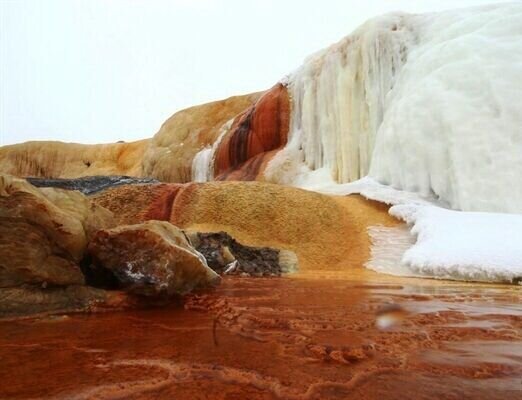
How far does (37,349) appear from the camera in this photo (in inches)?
99.0

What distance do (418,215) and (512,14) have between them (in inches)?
322

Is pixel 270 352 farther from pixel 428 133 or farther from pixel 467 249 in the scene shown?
pixel 428 133

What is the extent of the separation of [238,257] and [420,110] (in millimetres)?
7712

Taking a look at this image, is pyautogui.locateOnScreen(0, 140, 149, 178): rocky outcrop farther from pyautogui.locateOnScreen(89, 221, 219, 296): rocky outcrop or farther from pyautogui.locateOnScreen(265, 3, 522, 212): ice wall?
pyautogui.locateOnScreen(89, 221, 219, 296): rocky outcrop

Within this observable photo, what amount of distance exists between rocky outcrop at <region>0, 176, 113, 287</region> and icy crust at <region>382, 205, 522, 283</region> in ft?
18.9

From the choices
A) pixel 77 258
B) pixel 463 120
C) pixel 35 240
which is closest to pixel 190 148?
pixel 463 120

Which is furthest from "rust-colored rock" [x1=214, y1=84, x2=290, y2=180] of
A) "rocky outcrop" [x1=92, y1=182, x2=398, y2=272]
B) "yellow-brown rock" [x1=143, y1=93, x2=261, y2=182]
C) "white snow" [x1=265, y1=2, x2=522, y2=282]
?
"rocky outcrop" [x1=92, y1=182, x2=398, y2=272]

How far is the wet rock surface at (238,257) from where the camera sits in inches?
279

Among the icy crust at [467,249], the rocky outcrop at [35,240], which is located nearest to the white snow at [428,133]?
the icy crust at [467,249]

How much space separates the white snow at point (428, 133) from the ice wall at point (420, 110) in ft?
0.12

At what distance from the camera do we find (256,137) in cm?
2094

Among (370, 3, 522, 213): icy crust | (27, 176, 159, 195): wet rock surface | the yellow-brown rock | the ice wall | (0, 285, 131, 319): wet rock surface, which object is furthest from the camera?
the yellow-brown rock

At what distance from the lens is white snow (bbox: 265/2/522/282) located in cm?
806

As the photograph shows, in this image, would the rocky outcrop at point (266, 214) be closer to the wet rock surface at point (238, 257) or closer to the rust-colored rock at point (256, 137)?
the wet rock surface at point (238, 257)
